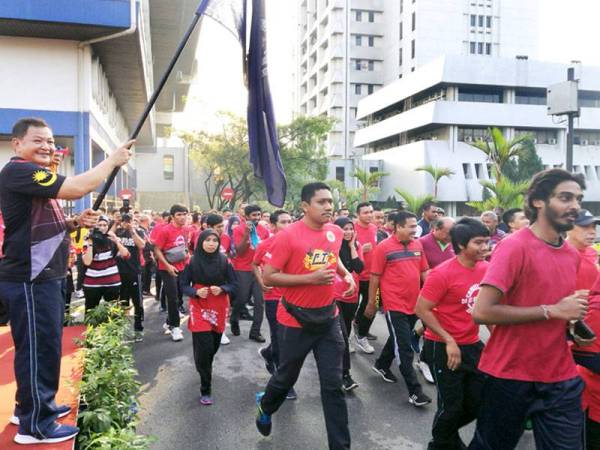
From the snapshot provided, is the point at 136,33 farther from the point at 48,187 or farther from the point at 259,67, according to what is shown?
the point at 48,187

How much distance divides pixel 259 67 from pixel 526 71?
42.1m

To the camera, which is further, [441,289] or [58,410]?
[441,289]

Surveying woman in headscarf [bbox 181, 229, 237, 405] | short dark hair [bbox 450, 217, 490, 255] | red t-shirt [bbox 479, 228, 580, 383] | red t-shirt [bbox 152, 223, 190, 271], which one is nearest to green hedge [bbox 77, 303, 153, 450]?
woman in headscarf [bbox 181, 229, 237, 405]

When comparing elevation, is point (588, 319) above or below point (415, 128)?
below

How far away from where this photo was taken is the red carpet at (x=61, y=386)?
3.32 metres

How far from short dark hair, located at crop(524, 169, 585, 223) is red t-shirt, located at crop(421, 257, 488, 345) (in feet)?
3.55

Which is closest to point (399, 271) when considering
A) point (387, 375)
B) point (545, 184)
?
point (387, 375)

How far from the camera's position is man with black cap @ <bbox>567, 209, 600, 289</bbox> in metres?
3.76

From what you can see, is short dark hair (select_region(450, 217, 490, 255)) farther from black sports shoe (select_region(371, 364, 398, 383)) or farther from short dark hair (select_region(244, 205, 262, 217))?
short dark hair (select_region(244, 205, 262, 217))

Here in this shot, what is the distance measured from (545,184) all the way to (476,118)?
131 feet

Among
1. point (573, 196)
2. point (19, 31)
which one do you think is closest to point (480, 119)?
point (19, 31)

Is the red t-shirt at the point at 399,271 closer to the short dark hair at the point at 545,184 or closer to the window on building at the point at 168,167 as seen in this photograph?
the short dark hair at the point at 545,184

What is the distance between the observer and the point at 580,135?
43.0m

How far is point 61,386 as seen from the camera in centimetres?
441
